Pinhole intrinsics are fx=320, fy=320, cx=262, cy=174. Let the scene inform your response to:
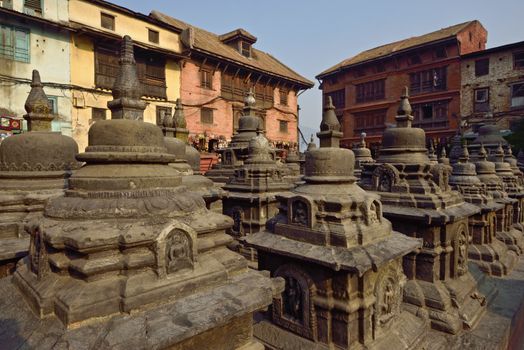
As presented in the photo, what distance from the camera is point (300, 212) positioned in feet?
20.8

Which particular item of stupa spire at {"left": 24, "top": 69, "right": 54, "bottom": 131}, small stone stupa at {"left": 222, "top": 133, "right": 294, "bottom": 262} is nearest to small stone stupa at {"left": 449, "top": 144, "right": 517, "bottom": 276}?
small stone stupa at {"left": 222, "top": 133, "right": 294, "bottom": 262}

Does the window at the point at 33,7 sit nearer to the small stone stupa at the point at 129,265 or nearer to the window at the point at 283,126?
the small stone stupa at the point at 129,265

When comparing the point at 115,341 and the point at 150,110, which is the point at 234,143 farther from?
the point at 115,341

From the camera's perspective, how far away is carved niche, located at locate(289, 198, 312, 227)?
616 centimetres

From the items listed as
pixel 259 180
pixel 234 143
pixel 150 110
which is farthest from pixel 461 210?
pixel 150 110

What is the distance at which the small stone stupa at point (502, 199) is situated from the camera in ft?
44.5

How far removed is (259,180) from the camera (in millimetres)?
13359

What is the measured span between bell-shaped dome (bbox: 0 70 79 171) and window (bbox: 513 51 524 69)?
3862 centimetres

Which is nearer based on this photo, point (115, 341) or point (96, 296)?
point (115, 341)

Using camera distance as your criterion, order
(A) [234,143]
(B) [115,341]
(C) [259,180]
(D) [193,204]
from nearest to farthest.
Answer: (B) [115,341] → (D) [193,204] → (C) [259,180] → (A) [234,143]

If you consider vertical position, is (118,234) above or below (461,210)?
above

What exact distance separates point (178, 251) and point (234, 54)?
32.9 metres

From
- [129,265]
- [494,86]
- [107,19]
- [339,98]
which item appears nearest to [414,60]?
[494,86]

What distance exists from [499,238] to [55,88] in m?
26.6
